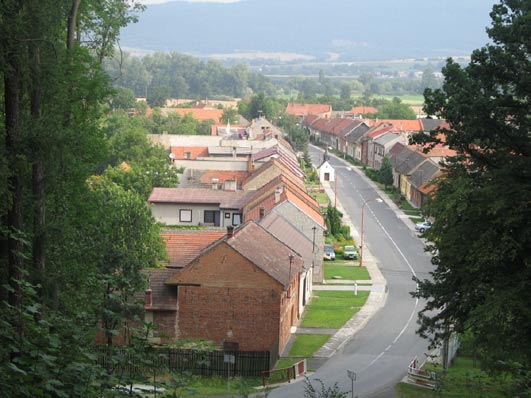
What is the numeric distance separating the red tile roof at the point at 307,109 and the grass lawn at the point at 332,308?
440 feet

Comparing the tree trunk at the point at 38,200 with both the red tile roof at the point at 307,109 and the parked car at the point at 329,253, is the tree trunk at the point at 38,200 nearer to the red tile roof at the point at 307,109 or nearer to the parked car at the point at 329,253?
the parked car at the point at 329,253

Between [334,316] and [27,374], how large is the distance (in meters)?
34.5

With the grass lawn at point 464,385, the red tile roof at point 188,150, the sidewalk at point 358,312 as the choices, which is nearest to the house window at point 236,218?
the sidewalk at point 358,312

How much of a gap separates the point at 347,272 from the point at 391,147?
55.1m

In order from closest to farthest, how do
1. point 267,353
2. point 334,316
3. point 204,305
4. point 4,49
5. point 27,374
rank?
point 27,374 → point 4,49 → point 267,353 → point 204,305 → point 334,316

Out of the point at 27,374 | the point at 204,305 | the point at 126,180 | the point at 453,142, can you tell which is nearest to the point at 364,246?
the point at 126,180

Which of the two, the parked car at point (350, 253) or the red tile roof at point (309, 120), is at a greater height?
the red tile roof at point (309, 120)

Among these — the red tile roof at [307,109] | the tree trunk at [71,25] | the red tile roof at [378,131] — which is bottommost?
the red tile roof at [307,109]

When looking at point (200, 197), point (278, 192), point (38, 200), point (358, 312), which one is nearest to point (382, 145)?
point (200, 197)

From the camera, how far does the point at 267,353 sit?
115ft

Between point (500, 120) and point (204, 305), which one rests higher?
point (500, 120)

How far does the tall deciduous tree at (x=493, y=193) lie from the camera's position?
24969mm

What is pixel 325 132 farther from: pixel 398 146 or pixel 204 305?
pixel 204 305

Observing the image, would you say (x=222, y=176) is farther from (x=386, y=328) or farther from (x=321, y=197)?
(x=386, y=328)
